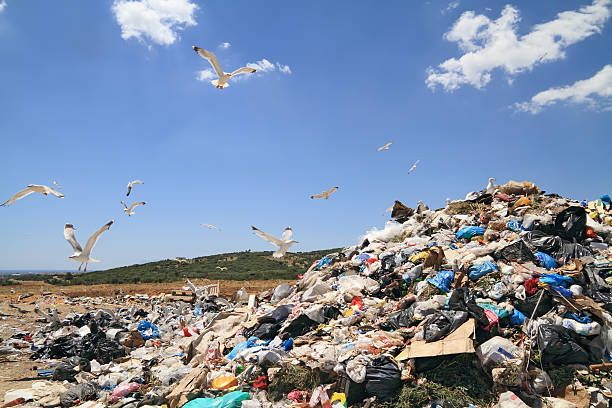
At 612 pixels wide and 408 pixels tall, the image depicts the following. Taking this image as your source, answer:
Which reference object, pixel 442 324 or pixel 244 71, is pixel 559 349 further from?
pixel 244 71

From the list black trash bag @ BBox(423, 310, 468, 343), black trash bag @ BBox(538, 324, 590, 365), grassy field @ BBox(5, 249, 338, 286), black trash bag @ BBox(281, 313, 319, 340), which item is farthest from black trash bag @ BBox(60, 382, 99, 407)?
grassy field @ BBox(5, 249, 338, 286)

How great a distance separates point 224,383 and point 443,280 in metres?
3.23

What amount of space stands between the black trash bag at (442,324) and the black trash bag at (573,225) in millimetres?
2915

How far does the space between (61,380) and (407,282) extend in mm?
6031

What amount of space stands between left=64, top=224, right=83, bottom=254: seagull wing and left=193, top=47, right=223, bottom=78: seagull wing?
3219 millimetres

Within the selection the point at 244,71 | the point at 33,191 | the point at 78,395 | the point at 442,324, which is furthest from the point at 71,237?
the point at 442,324

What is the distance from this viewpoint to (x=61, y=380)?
588 centimetres

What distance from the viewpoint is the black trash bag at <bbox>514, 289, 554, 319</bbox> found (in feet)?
13.4

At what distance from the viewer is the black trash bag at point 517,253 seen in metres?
5.04

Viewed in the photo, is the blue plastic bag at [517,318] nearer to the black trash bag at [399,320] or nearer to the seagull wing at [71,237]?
the black trash bag at [399,320]

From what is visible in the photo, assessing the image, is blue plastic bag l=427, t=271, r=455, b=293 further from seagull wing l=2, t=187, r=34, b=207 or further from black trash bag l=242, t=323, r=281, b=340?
seagull wing l=2, t=187, r=34, b=207

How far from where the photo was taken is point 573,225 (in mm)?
5488

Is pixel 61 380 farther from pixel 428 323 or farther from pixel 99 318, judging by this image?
pixel 428 323

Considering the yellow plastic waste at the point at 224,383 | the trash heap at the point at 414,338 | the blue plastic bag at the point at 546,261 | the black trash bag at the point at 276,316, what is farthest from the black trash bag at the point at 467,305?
the yellow plastic waste at the point at 224,383
